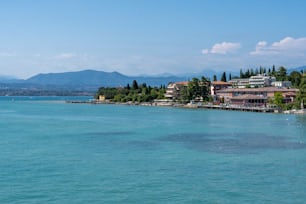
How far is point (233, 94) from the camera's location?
222ft

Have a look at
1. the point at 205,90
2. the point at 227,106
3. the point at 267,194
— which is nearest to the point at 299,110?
the point at 227,106

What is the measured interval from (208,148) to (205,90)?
50.4 meters

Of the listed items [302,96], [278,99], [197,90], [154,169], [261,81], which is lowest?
[154,169]

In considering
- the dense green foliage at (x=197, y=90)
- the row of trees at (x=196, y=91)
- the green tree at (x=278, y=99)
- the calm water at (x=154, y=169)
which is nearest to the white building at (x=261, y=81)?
the row of trees at (x=196, y=91)

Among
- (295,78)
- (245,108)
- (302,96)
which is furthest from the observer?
(295,78)

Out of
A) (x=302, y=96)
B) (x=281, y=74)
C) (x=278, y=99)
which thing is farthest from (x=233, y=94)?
(x=302, y=96)

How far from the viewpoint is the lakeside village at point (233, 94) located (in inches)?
2127

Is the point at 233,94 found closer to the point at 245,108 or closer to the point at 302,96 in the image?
the point at 245,108

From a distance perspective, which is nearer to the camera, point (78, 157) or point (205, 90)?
point (78, 157)

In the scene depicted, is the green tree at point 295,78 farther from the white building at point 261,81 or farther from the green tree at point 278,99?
the green tree at point 278,99

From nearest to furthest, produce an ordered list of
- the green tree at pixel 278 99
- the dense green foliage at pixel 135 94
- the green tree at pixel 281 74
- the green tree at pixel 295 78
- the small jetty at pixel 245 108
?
the small jetty at pixel 245 108, the green tree at pixel 278 99, the green tree at pixel 295 78, the green tree at pixel 281 74, the dense green foliage at pixel 135 94

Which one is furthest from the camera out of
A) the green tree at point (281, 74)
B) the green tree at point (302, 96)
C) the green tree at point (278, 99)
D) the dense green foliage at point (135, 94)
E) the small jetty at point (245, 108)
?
the dense green foliage at point (135, 94)

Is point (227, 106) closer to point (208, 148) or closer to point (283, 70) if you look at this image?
point (283, 70)

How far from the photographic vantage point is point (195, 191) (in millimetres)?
13586
